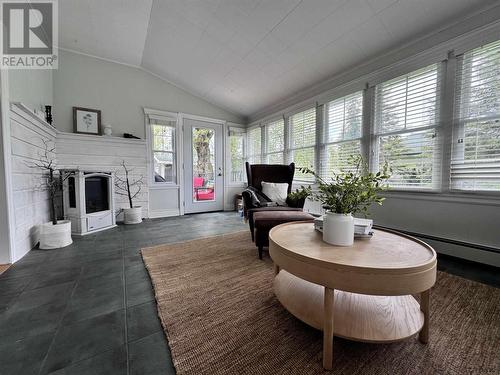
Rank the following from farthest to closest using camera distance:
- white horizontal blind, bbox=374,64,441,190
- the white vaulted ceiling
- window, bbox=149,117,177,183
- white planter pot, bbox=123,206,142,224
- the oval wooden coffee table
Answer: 1. window, bbox=149,117,177,183
2. white planter pot, bbox=123,206,142,224
3. white horizontal blind, bbox=374,64,441,190
4. the white vaulted ceiling
5. the oval wooden coffee table

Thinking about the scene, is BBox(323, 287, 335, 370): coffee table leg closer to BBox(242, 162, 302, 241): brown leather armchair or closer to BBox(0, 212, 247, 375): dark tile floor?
BBox(0, 212, 247, 375): dark tile floor

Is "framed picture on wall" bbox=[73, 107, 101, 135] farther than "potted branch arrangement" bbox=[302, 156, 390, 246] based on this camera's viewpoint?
Yes

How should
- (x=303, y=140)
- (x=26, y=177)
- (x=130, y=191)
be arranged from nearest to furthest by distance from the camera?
(x=26, y=177) → (x=303, y=140) → (x=130, y=191)

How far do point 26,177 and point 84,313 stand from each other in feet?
6.64

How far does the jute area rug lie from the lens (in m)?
0.93

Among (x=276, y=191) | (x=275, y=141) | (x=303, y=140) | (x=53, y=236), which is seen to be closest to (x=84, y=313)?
(x=53, y=236)

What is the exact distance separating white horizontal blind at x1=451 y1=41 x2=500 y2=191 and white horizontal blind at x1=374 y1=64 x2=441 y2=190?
0.53ft

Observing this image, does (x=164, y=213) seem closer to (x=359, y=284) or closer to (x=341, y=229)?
(x=341, y=229)

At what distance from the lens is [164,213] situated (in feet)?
14.5

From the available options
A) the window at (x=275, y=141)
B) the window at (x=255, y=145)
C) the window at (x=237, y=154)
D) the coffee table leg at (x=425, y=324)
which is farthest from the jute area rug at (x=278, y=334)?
the window at (x=237, y=154)

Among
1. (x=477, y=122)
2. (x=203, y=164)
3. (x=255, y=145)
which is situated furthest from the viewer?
(x=255, y=145)

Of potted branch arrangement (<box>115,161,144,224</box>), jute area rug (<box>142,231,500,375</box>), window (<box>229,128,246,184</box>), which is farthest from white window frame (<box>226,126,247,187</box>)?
jute area rug (<box>142,231,500,375</box>)

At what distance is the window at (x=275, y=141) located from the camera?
427 cm

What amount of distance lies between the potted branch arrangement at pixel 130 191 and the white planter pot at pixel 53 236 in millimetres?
1185
